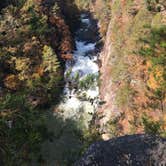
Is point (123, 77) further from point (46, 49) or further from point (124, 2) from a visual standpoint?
point (124, 2)

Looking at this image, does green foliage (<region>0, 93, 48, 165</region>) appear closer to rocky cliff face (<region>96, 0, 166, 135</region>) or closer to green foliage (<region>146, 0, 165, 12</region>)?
green foliage (<region>146, 0, 165, 12</region>)

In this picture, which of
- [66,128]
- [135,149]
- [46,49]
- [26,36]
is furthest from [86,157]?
[26,36]

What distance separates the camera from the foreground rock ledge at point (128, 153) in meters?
10.5

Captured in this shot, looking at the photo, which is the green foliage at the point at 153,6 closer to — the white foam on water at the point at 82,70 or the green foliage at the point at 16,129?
the green foliage at the point at 16,129

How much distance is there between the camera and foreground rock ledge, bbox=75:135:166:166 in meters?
10.5

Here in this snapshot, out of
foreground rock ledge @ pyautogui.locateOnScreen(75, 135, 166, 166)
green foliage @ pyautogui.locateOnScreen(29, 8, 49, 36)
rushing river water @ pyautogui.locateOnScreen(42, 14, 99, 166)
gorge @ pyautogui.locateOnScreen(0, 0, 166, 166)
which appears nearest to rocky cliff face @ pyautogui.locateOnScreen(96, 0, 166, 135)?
gorge @ pyautogui.locateOnScreen(0, 0, 166, 166)

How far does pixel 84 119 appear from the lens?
47.7 metres

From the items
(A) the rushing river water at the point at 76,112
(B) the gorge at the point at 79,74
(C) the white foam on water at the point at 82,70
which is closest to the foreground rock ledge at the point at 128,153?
(B) the gorge at the point at 79,74

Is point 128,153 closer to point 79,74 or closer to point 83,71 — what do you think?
point 79,74

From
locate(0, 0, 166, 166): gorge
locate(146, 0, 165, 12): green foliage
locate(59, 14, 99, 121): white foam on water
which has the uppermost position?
locate(146, 0, 165, 12): green foliage

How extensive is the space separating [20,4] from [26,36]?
313 inches

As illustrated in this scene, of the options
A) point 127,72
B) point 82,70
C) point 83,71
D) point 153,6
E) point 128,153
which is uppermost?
point 128,153

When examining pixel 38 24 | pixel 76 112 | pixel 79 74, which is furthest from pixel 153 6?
pixel 38 24

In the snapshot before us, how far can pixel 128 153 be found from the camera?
1059 cm
